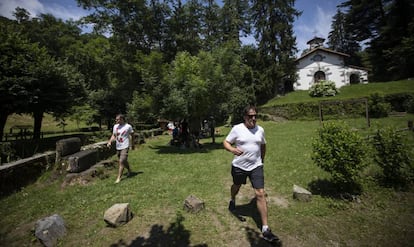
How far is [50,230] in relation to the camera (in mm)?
3459

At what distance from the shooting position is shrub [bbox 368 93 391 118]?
18.8 meters

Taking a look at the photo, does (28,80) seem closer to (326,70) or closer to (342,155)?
(342,155)

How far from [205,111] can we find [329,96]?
2399cm

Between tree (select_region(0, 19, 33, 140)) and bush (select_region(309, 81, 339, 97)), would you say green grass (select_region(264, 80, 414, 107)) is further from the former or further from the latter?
tree (select_region(0, 19, 33, 140))

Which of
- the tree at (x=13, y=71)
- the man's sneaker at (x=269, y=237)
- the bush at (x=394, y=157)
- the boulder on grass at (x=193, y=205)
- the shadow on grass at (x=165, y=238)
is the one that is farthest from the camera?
the tree at (x=13, y=71)

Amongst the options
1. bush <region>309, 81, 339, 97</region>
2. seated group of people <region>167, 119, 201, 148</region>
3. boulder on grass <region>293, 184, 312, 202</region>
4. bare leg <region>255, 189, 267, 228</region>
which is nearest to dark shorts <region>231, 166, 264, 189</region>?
bare leg <region>255, 189, 267, 228</region>

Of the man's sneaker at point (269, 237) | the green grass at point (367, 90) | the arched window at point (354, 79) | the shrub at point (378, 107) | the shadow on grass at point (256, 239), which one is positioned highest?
the arched window at point (354, 79)

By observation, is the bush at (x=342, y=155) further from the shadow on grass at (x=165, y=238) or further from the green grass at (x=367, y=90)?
the green grass at (x=367, y=90)

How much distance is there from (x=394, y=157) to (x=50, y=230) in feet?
23.3

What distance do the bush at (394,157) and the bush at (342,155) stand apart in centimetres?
69

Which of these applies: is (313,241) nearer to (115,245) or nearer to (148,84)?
(115,245)

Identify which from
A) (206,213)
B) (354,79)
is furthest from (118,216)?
(354,79)

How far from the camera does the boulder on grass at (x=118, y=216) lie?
149 inches

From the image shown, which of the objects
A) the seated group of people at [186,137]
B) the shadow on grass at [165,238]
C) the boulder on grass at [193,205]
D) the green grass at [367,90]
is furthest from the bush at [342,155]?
the green grass at [367,90]
